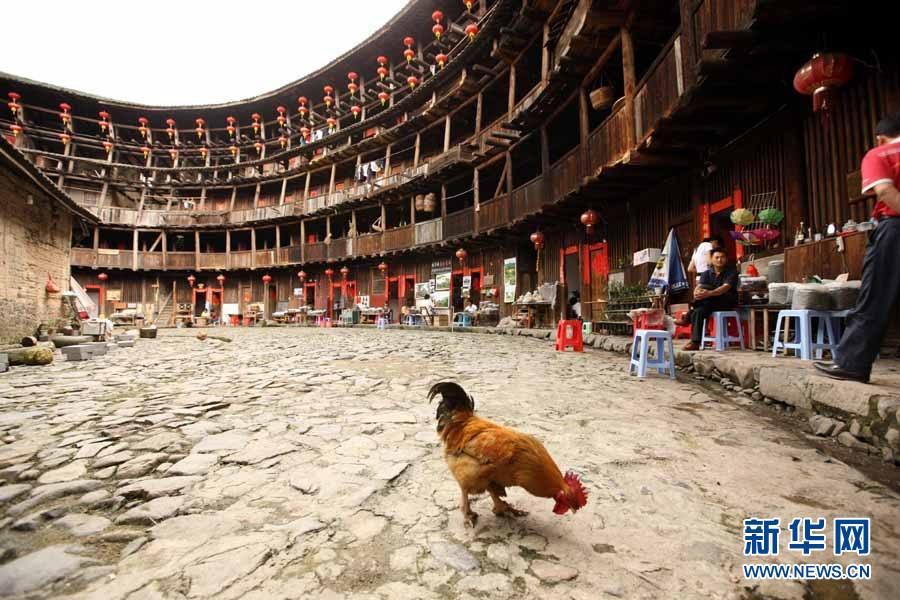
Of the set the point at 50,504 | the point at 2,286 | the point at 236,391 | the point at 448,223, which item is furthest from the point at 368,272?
the point at 50,504

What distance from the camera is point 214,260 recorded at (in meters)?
26.6

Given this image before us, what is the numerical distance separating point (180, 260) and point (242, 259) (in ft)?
14.5

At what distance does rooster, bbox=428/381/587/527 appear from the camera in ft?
5.14

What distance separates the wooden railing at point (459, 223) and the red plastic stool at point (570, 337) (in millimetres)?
8912

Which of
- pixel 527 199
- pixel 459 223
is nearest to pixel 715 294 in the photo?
pixel 527 199

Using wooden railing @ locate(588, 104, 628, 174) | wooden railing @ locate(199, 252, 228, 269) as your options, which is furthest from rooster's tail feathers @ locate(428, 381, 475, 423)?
wooden railing @ locate(199, 252, 228, 269)

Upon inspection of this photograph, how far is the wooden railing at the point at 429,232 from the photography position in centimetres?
1827

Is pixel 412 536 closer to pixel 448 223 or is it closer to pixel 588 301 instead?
pixel 588 301

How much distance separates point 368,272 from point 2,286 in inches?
611

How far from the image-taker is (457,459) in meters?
1.72

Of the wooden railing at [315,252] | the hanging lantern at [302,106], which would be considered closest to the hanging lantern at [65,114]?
the hanging lantern at [302,106]

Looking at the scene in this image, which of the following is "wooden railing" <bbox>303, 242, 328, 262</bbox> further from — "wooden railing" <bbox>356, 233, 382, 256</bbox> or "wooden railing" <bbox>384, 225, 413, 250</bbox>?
"wooden railing" <bbox>384, 225, 413, 250</bbox>

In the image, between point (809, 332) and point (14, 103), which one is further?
point (14, 103)

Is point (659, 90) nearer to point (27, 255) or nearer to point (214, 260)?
point (27, 255)
